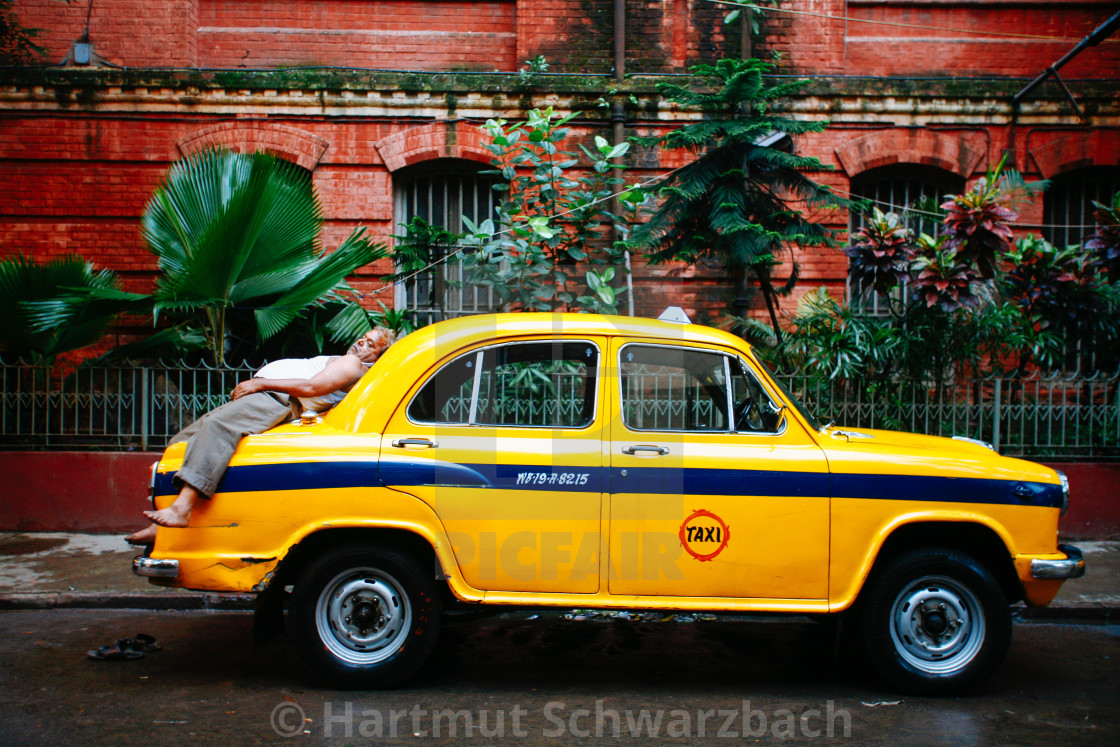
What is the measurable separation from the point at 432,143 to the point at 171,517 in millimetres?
6967

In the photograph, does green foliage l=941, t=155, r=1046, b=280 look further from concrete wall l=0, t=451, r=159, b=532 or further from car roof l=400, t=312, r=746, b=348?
concrete wall l=0, t=451, r=159, b=532

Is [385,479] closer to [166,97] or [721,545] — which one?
[721,545]

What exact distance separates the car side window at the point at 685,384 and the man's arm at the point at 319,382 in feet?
5.68

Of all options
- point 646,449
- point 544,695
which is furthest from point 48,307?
point 646,449

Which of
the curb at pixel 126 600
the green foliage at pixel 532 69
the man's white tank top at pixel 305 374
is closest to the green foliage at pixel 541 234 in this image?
the green foliage at pixel 532 69

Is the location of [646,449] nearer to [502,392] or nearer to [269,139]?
[502,392]

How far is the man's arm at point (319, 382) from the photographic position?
191 inches

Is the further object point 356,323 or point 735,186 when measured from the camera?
point 356,323

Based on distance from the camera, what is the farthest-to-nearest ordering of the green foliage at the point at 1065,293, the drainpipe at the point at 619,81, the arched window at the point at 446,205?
the arched window at the point at 446,205 < the drainpipe at the point at 619,81 < the green foliage at the point at 1065,293

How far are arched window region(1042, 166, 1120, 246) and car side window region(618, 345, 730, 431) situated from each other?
8302mm

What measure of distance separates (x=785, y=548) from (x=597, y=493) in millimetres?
1043

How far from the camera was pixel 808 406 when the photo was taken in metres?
8.18

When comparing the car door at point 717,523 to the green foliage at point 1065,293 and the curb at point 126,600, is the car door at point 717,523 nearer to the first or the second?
the curb at point 126,600

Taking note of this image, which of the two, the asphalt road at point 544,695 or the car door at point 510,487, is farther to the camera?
the car door at point 510,487
